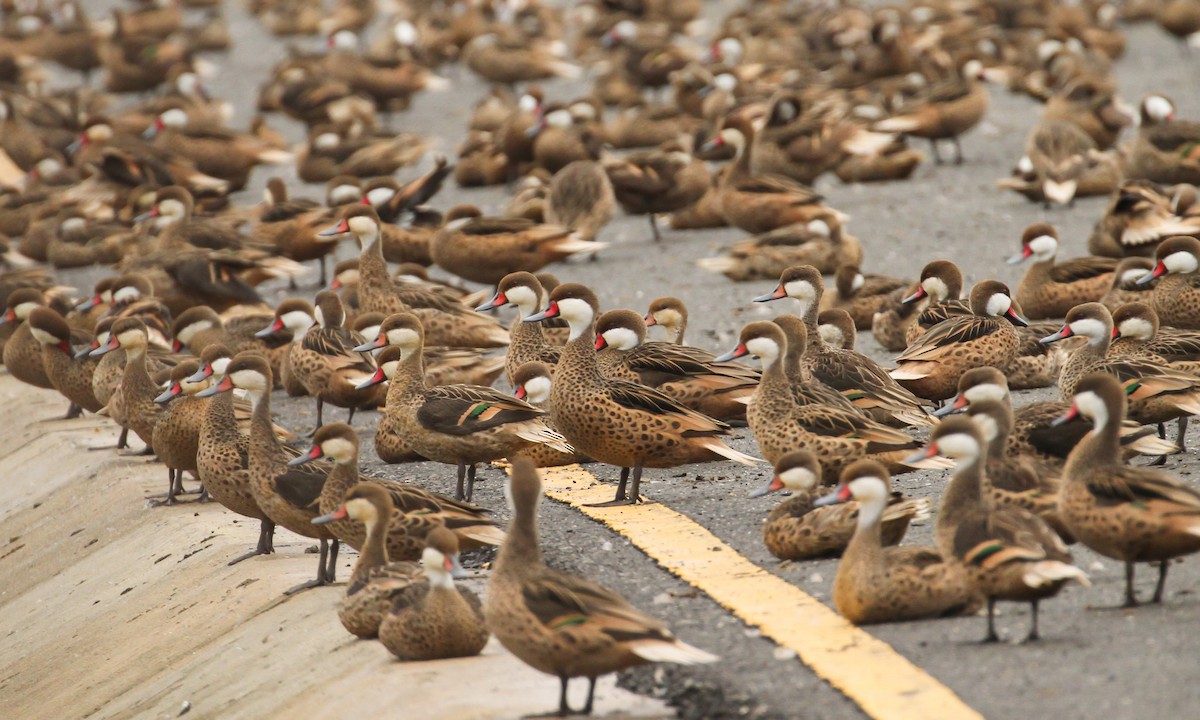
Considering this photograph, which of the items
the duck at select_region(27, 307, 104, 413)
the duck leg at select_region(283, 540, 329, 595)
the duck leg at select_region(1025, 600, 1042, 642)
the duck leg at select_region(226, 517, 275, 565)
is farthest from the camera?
the duck at select_region(27, 307, 104, 413)

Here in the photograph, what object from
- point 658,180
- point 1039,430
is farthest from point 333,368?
point 658,180

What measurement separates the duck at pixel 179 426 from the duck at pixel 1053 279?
5.34 m

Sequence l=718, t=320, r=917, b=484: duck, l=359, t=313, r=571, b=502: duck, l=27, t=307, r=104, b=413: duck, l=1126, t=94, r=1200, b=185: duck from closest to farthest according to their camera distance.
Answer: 1. l=718, t=320, r=917, b=484: duck
2. l=359, t=313, r=571, b=502: duck
3. l=27, t=307, r=104, b=413: duck
4. l=1126, t=94, r=1200, b=185: duck

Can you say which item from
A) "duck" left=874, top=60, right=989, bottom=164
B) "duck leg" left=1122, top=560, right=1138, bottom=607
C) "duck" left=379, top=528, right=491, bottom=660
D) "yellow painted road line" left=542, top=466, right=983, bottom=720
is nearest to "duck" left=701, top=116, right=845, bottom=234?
"duck" left=874, top=60, right=989, bottom=164

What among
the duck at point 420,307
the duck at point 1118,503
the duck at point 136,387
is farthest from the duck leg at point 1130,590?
the duck at point 420,307

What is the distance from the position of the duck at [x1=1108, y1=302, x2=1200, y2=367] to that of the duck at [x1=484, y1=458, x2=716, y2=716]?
13.1 feet

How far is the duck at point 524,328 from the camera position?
1000cm

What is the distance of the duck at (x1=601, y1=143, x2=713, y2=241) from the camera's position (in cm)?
1525

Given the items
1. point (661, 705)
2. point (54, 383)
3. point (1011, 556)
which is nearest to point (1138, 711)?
point (1011, 556)

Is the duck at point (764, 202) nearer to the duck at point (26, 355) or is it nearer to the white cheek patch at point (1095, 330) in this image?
the white cheek patch at point (1095, 330)

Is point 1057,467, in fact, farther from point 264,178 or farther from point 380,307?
point 264,178

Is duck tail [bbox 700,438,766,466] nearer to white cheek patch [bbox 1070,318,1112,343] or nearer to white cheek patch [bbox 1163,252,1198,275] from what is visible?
white cheek patch [bbox 1070,318,1112,343]

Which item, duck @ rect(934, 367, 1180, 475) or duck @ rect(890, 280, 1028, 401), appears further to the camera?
duck @ rect(890, 280, 1028, 401)

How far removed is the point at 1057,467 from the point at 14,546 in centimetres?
653
